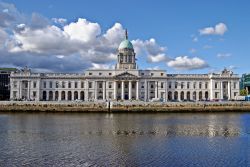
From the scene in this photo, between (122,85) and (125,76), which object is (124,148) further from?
(122,85)

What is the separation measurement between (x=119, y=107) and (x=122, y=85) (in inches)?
1836

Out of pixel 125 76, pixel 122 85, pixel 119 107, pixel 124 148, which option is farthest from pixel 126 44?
pixel 124 148

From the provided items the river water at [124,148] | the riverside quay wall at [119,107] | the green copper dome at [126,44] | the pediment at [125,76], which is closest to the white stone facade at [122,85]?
the pediment at [125,76]

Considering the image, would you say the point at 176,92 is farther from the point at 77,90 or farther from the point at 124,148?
the point at 124,148

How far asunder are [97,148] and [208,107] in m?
58.9

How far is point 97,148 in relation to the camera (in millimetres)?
28516

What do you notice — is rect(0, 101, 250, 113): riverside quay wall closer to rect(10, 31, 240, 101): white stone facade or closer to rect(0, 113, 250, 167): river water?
rect(0, 113, 250, 167): river water

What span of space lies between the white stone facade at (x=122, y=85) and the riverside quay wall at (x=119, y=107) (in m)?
45.0

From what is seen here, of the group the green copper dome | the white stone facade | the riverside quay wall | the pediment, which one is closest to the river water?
the riverside quay wall

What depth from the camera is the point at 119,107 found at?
269ft

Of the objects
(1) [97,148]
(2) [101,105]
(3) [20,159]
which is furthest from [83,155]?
(2) [101,105]

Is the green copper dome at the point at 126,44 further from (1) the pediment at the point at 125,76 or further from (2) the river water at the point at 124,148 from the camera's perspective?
(2) the river water at the point at 124,148

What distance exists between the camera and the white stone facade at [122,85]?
129m

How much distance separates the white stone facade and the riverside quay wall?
4502 cm
